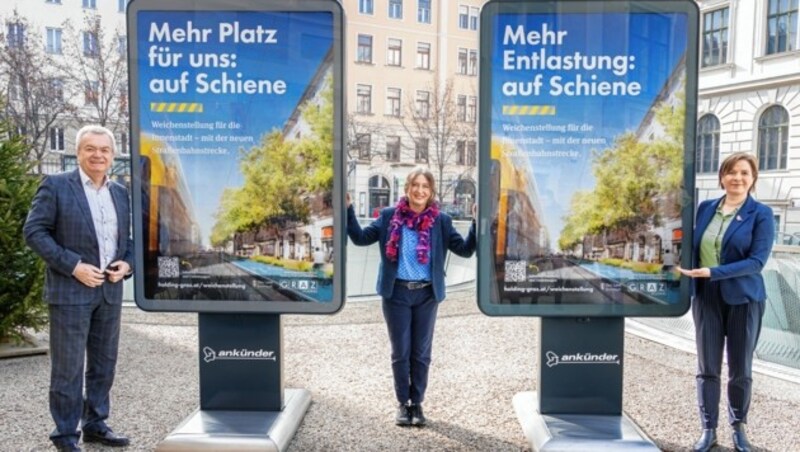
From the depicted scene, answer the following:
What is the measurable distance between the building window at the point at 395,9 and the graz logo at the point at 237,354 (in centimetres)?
3448

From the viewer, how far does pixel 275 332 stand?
166 inches

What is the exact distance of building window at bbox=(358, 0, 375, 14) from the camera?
3548cm

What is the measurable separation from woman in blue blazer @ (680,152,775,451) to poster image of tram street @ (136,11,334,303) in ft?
7.68

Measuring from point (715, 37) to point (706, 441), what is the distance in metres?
26.7

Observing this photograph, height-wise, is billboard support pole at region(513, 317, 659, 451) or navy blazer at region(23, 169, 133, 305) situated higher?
navy blazer at region(23, 169, 133, 305)

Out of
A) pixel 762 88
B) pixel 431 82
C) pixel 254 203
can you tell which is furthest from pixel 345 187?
pixel 431 82

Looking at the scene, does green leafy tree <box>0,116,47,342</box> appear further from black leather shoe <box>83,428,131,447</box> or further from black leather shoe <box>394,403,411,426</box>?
black leather shoe <box>394,403,411,426</box>

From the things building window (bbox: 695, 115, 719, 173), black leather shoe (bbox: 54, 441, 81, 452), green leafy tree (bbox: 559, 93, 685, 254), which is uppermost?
building window (bbox: 695, 115, 719, 173)

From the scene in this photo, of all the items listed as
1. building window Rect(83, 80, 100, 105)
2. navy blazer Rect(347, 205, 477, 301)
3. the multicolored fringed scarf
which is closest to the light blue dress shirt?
navy blazer Rect(347, 205, 477, 301)

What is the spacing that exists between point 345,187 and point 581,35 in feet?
5.58

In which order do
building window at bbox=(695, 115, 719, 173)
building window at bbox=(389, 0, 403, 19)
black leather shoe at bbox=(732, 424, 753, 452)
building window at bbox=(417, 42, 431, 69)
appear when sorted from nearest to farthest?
1. black leather shoe at bbox=(732, 424, 753, 452)
2. building window at bbox=(695, 115, 719, 173)
3. building window at bbox=(389, 0, 403, 19)
4. building window at bbox=(417, 42, 431, 69)

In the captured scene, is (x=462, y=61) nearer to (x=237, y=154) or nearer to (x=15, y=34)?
(x=15, y=34)

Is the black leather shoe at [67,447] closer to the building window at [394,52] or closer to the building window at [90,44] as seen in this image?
the building window at [90,44]

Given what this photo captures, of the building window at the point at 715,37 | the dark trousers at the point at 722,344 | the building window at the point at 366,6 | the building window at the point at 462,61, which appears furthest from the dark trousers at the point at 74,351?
the building window at the point at 462,61
